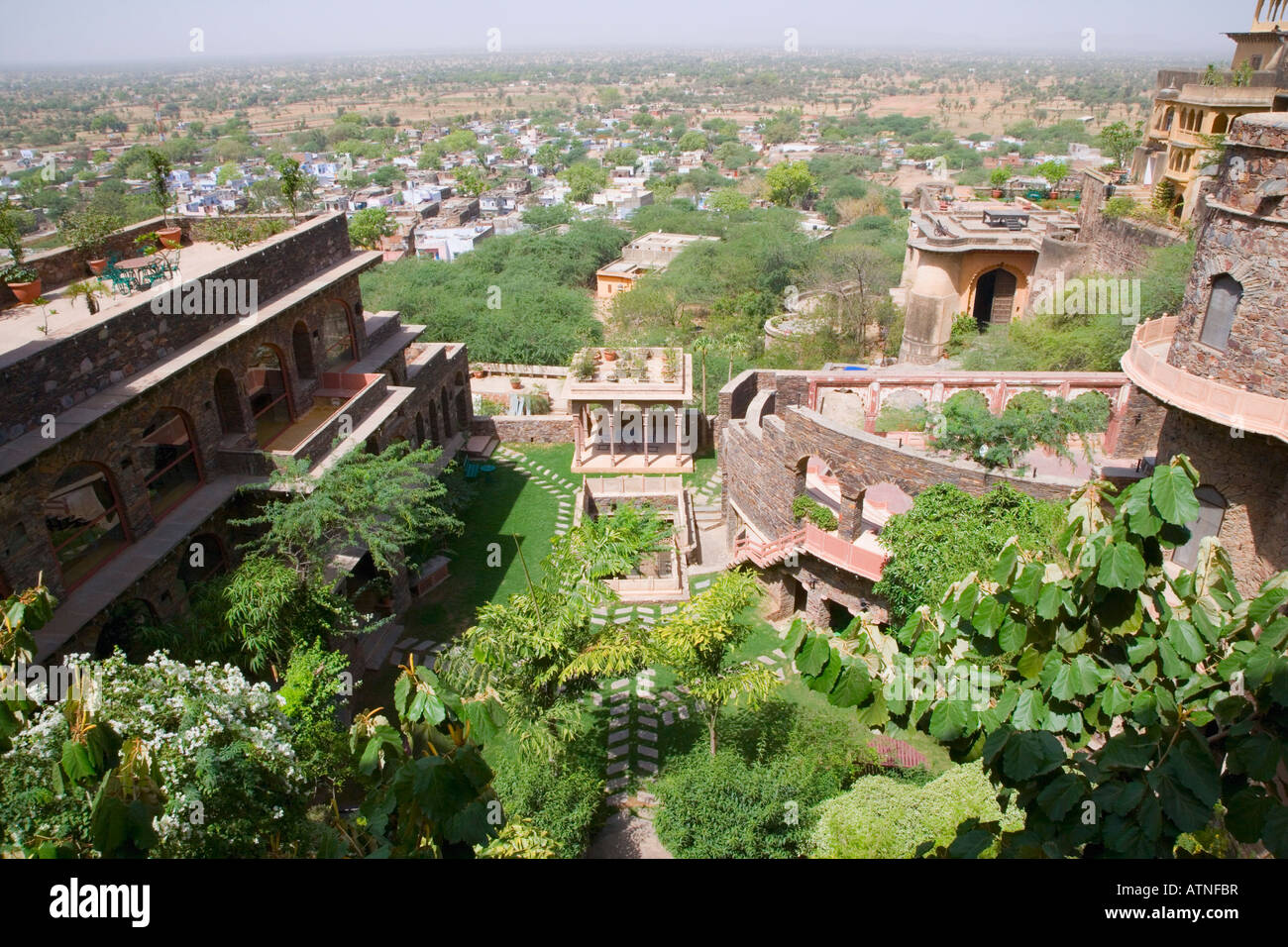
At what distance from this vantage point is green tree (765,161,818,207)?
91250 millimetres

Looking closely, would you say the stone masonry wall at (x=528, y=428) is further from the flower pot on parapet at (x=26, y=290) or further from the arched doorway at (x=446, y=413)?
the flower pot on parapet at (x=26, y=290)

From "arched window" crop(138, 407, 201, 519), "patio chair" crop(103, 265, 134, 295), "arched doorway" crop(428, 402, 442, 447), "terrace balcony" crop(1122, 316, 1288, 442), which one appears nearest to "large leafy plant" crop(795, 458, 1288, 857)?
"terrace balcony" crop(1122, 316, 1288, 442)

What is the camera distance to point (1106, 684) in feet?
17.1

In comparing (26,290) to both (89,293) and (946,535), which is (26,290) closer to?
(89,293)

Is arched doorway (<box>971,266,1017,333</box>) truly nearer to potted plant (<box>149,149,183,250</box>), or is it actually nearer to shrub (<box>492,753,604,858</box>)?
shrub (<box>492,753,604,858</box>)

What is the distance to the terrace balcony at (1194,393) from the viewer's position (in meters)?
12.5

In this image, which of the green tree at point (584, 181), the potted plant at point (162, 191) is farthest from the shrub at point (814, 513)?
the green tree at point (584, 181)

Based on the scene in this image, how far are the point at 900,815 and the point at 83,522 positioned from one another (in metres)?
15.2

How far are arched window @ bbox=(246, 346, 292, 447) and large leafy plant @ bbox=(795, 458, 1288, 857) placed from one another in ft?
59.5

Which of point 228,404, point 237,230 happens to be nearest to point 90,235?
point 237,230

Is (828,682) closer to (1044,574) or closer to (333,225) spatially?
(1044,574)

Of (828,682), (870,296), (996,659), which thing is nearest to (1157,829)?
(828,682)

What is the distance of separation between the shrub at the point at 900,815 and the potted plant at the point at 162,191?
780 inches
